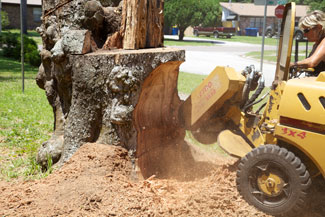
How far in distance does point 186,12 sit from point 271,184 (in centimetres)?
3657

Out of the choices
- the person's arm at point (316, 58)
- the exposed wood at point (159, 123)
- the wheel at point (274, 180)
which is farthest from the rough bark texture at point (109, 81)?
the person's arm at point (316, 58)

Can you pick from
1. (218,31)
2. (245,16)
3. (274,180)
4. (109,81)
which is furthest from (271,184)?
(245,16)

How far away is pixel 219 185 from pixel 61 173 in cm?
156

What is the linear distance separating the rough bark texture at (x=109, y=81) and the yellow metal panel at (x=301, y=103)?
1.25 meters

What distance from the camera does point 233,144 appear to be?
12.8 feet

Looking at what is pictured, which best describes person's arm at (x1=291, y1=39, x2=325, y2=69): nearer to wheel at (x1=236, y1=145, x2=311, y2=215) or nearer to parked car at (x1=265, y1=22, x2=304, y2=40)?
parked car at (x1=265, y1=22, x2=304, y2=40)

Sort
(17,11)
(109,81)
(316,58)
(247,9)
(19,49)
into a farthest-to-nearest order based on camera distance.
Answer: (247,9) < (17,11) < (19,49) < (109,81) < (316,58)

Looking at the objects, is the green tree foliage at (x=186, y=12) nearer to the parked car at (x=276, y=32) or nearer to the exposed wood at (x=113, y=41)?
the parked car at (x=276, y=32)

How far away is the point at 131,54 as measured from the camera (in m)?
3.83

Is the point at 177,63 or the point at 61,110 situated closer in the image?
the point at 177,63

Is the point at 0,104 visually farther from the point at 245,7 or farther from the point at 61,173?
the point at 245,7

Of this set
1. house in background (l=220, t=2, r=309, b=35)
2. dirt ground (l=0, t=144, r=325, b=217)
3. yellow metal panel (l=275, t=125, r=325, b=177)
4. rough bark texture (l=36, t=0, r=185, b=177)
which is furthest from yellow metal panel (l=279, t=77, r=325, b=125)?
house in background (l=220, t=2, r=309, b=35)

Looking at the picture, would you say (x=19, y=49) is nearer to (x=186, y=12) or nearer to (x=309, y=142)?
(x=309, y=142)

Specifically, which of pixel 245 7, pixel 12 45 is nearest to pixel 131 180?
pixel 12 45
